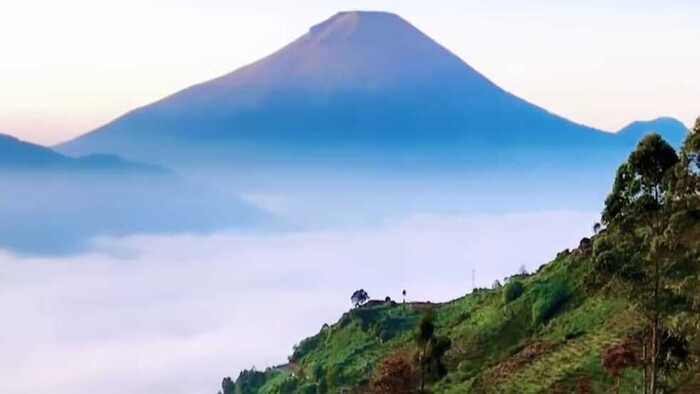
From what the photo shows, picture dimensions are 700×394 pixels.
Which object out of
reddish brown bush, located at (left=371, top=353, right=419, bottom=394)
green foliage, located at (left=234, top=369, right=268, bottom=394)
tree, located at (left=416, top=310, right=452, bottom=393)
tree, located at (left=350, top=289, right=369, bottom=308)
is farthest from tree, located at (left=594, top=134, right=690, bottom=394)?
tree, located at (left=350, top=289, right=369, bottom=308)

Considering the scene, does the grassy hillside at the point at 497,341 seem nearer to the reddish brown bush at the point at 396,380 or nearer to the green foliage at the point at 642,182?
the reddish brown bush at the point at 396,380

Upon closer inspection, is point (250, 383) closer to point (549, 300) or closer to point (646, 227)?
point (549, 300)

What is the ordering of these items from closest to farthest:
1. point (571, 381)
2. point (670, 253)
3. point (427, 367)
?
1. point (670, 253)
2. point (427, 367)
3. point (571, 381)

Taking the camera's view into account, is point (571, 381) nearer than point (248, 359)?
Yes

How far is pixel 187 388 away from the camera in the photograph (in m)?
162

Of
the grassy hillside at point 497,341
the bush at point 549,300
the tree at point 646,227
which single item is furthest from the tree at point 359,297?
the tree at point 646,227

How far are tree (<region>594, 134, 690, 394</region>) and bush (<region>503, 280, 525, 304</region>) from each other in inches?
1484

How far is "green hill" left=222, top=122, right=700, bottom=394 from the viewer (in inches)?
846

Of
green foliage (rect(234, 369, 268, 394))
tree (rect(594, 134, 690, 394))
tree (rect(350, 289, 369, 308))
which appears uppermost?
tree (rect(350, 289, 369, 308))

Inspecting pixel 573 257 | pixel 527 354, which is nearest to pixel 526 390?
pixel 527 354

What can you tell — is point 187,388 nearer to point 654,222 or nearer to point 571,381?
point 571,381

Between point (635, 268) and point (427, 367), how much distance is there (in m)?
11.1

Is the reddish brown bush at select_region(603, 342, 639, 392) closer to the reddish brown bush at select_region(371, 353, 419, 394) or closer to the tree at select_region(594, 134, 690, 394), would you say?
the tree at select_region(594, 134, 690, 394)

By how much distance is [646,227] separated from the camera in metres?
23.3
